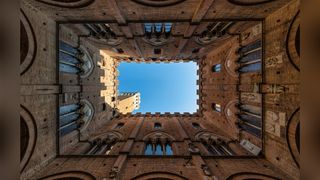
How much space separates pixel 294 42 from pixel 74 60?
18.5 metres

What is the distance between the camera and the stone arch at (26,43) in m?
11.7

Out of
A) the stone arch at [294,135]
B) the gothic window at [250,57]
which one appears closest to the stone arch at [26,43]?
the stone arch at [294,135]

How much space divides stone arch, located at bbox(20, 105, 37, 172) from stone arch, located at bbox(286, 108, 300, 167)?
16374 millimetres

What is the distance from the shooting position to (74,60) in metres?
19.2

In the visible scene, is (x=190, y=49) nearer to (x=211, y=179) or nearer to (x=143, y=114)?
(x=143, y=114)

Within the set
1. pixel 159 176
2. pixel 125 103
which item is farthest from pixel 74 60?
pixel 125 103

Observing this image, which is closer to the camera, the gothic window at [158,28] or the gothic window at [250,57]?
the gothic window at [250,57]

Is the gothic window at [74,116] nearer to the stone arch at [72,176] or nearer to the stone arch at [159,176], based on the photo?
the stone arch at [72,176]

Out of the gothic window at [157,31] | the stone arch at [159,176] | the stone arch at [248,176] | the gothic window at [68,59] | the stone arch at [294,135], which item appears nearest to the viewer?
the stone arch at [294,135]

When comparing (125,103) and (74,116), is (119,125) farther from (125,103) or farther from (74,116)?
(125,103)

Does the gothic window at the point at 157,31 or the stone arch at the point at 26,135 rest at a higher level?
the gothic window at the point at 157,31

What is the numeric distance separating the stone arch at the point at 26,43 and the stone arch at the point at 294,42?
16583 millimetres

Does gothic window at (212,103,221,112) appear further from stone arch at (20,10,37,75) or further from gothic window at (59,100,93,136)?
stone arch at (20,10,37,75)

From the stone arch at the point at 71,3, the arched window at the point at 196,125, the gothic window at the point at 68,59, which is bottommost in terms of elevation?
the arched window at the point at 196,125
